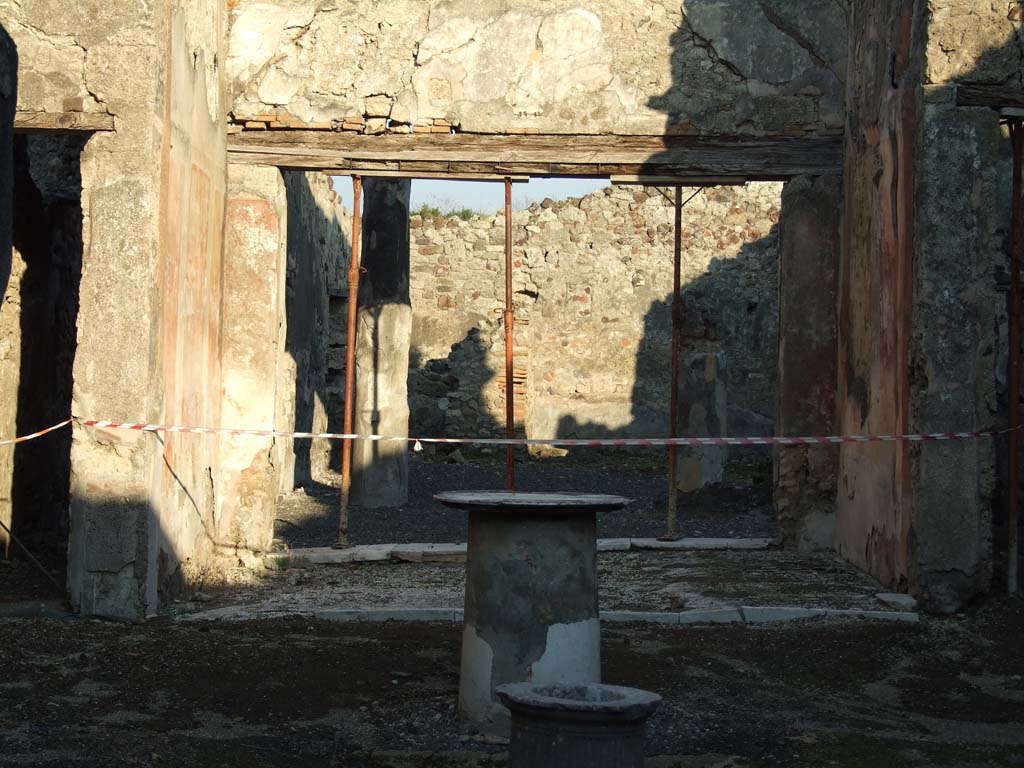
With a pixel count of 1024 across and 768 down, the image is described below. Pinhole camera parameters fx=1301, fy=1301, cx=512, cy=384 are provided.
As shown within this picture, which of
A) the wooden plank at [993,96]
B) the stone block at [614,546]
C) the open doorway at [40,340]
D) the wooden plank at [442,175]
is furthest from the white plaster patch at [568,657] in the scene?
the open doorway at [40,340]

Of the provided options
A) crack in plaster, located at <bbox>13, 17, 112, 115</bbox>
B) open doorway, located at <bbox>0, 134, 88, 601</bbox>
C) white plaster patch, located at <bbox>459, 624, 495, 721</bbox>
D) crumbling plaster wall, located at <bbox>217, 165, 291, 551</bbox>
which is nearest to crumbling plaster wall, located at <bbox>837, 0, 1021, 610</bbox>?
white plaster patch, located at <bbox>459, 624, 495, 721</bbox>

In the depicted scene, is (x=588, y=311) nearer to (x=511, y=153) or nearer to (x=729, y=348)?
(x=729, y=348)

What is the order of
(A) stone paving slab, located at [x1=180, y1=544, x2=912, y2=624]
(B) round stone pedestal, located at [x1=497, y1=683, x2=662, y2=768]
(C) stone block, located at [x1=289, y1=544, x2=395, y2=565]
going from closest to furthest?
1. (B) round stone pedestal, located at [x1=497, y1=683, x2=662, y2=768]
2. (A) stone paving slab, located at [x1=180, y1=544, x2=912, y2=624]
3. (C) stone block, located at [x1=289, y1=544, x2=395, y2=565]

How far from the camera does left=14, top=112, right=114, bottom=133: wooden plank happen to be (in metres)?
6.41

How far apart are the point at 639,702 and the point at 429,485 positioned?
11046 millimetres

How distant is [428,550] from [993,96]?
435 centimetres

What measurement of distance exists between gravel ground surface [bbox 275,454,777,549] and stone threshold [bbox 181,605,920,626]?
83.1 inches

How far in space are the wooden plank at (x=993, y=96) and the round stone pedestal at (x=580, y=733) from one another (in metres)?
4.36

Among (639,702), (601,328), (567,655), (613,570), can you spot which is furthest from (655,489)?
(639,702)

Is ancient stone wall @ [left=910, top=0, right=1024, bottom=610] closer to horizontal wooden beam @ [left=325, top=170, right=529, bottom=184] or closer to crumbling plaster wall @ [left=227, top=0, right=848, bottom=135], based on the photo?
crumbling plaster wall @ [left=227, top=0, right=848, bottom=135]

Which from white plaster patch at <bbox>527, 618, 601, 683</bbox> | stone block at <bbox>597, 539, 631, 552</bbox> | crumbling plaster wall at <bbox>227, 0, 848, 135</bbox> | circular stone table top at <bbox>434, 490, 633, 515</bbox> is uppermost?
crumbling plaster wall at <bbox>227, 0, 848, 135</bbox>

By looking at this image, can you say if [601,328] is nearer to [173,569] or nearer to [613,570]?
[613,570]

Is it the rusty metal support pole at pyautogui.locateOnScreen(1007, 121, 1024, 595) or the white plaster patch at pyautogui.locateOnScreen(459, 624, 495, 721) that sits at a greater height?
the rusty metal support pole at pyautogui.locateOnScreen(1007, 121, 1024, 595)

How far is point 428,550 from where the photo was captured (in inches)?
334
